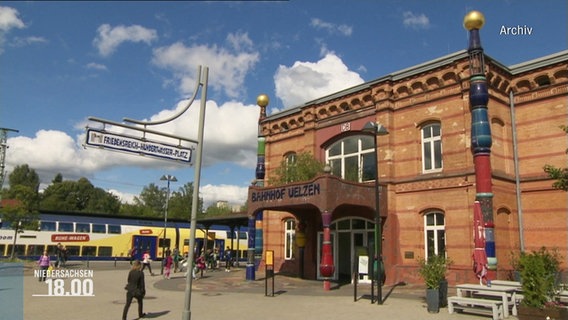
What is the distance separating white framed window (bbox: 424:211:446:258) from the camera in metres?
18.0

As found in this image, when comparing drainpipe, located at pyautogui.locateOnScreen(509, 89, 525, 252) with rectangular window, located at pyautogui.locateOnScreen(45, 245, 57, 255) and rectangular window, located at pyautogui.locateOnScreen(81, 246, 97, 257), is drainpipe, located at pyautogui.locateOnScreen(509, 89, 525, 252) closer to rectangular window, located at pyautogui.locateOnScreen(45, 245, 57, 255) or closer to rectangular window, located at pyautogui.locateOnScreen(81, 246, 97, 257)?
rectangular window, located at pyautogui.locateOnScreen(81, 246, 97, 257)

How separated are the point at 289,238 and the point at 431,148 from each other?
32.3 feet

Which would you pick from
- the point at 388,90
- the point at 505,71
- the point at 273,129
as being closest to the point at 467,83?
the point at 505,71

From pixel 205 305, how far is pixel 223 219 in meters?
Result: 17.2

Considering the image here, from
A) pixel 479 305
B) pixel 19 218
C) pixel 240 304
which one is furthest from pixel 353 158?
pixel 19 218

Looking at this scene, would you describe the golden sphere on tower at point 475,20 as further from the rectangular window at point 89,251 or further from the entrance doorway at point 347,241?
the rectangular window at point 89,251

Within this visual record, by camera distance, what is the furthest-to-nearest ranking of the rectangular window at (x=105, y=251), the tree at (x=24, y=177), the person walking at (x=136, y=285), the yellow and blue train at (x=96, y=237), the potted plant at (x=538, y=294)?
the tree at (x=24, y=177) → the rectangular window at (x=105, y=251) → the yellow and blue train at (x=96, y=237) → the person walking at (x=136, y=285) → the potted plant at (x=538, y=294)

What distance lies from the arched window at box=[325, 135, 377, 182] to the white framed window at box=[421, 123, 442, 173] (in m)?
2.39

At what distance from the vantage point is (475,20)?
56.9 ft

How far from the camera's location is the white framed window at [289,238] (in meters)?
24.8

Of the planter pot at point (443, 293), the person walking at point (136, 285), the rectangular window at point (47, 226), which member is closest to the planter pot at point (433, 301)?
the planter pot at point (443, 293)

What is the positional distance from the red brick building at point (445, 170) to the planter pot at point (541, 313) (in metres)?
6.54

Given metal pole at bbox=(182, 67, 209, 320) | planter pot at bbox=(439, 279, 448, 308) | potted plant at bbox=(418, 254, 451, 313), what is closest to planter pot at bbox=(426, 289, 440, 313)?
potted plant at bbox=(418, 254, 451, 313)

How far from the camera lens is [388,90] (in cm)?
2042
